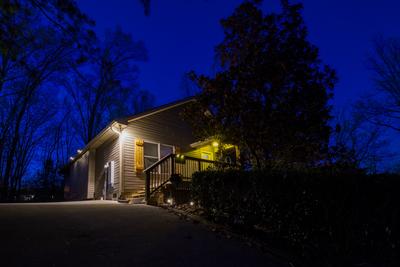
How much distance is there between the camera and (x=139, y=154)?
11.2 m

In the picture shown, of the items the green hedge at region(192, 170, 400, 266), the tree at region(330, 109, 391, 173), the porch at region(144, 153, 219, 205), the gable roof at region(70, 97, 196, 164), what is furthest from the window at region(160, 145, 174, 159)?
the tree at region(330, 109, 391, 173)

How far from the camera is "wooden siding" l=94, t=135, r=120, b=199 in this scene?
37.0 feet

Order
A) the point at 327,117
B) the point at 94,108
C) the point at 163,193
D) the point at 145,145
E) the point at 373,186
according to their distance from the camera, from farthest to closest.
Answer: the point at 94,108, the point at 145,145, the point at 163,193, the point at 327,117, the point at 373,186

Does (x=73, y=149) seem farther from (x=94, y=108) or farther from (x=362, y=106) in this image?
(x=362, y=106)

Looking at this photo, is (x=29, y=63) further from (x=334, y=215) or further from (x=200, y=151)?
(x=200, y=151)

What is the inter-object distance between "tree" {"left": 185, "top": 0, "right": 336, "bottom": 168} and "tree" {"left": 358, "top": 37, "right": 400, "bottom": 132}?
33.8ft

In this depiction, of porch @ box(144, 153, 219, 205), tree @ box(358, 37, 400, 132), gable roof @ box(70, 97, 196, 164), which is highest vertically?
tree @ box(358, 37, 400, 132)

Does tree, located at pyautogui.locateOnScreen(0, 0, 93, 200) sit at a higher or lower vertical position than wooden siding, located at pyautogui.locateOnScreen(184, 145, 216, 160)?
higher

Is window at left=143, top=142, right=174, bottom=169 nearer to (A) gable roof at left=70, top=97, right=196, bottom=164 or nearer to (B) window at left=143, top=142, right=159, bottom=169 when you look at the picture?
(B) window at left=143, top=142, right=159, bottom=169

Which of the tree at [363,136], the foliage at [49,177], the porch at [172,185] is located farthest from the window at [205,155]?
the foliage at [49,177]

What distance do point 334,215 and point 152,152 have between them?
942 centimetres

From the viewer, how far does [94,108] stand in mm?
22797

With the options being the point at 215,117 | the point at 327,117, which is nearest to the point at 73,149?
the point at 215,117

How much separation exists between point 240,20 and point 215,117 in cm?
272
